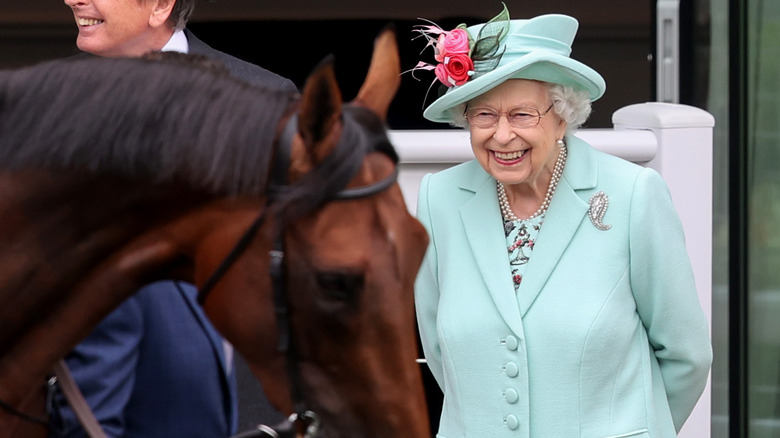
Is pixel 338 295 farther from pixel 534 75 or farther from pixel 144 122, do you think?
pixel 534 75

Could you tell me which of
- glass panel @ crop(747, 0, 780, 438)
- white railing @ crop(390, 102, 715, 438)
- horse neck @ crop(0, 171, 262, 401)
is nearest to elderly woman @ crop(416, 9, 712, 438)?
horse neck @ crop(0, 171, 262, 401)

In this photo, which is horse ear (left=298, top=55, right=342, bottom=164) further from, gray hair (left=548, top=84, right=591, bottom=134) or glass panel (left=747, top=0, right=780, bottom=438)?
glass panel (left=747, top=0, right=780, bottom=438)

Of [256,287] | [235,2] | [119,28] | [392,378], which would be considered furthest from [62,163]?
[235,2]

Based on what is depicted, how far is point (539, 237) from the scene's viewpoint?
2.66 meters

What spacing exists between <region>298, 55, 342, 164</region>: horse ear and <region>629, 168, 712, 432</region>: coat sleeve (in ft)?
3.32

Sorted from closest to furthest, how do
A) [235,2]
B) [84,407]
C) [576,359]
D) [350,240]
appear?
[350,240], [84,407], [576,359], [235,2]

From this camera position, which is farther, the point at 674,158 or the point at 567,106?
the point at 674,158

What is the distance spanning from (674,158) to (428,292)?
64.7 inches

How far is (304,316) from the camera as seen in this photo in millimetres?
1791

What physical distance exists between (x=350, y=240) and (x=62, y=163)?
43 cm

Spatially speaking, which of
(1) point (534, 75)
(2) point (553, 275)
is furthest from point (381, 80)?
(2) point (553, 275)

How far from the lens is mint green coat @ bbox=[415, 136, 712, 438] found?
261 cm

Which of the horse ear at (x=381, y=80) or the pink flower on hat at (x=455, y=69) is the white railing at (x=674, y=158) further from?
the horse ear at (x=381, y=80)

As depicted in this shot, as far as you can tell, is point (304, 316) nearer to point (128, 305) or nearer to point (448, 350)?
point (128, 305)
